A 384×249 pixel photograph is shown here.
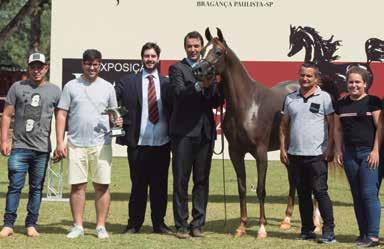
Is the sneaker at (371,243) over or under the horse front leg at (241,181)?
under

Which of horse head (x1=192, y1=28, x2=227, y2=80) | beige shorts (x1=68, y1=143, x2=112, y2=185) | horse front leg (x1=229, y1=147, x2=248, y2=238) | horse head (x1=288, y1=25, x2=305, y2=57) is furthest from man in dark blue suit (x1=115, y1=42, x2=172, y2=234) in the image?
horse head (x1=288, y1=25, x2=305, y2=57)

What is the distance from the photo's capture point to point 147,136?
737 centimetres

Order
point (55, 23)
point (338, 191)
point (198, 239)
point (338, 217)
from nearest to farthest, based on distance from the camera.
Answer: point (198, 239) → point (338, 217) → point (338, 191) → point (55, 23)

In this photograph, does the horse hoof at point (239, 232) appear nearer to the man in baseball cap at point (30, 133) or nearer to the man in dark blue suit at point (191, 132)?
the man in dark blue suit at point (191, 132)

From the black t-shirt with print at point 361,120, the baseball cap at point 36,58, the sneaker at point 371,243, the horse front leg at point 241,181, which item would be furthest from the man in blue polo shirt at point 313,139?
the baseball cap at point 36,58

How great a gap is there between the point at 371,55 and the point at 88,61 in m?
7.37

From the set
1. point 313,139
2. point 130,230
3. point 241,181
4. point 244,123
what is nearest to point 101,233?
point 130,230

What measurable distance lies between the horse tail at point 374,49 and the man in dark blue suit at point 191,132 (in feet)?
20.6

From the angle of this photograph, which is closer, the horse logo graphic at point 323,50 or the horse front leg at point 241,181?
the horse front leg at point 241,181

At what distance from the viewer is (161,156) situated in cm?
748

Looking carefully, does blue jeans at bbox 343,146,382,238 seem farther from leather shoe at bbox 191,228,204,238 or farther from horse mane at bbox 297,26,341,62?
horse mane at bbox 297,26,341,62

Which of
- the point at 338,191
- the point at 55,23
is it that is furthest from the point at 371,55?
the point at 55,23

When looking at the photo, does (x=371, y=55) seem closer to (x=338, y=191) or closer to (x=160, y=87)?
(x=338, y=191)

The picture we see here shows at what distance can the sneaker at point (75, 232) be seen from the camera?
23.1 ft
